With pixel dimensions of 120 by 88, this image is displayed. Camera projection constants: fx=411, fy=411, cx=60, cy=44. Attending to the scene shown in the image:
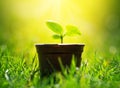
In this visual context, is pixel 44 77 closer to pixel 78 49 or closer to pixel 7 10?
pixel 78 49

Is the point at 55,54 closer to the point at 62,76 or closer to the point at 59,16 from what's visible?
the point at 62,76

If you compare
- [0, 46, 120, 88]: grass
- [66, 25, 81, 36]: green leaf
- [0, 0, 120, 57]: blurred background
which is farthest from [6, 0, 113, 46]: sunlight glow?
[66, 25, 81, 36]: green leaf

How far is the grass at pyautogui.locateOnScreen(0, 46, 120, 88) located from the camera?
2.56 m

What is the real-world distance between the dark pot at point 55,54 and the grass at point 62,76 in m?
0.06

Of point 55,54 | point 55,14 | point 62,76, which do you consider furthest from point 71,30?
point 55,14

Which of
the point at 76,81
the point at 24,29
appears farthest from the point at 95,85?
the point at 24,29

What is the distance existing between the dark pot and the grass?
60mm

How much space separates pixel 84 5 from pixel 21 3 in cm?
151

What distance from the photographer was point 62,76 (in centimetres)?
275

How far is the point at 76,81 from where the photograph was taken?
8.25 feet

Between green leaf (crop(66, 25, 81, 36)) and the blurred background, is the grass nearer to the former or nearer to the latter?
green leaf (crop(66, 25, 81, 36))

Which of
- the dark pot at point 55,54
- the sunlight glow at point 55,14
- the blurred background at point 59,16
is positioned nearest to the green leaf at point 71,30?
the dark pot at point 55,54

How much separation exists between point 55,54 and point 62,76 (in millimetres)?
169

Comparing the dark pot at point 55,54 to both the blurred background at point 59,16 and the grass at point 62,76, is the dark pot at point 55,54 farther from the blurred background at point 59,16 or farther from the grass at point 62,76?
the blurred background at point 59,16
